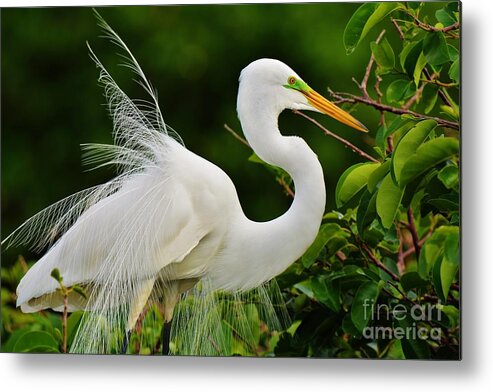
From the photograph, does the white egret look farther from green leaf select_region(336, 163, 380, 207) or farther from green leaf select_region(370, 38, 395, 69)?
green leaf select_region(370, 38, 395, 69)

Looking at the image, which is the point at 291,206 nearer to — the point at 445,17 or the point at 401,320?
the point at 401,320

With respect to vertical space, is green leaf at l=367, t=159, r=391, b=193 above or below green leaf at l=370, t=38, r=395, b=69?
below

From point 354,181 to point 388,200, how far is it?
5.0 inches

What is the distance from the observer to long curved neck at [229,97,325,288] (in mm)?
2340

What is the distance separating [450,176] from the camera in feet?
7.52

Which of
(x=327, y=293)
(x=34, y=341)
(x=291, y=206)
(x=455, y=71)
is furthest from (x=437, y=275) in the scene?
(x=34, y=341)

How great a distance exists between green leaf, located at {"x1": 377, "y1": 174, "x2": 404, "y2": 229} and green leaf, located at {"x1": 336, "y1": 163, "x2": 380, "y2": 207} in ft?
0.29

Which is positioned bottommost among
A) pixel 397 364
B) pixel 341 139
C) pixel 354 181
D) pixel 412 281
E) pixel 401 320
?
pixel 397 364

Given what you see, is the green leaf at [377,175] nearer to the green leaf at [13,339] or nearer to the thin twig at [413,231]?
the thin twig at [413,231]

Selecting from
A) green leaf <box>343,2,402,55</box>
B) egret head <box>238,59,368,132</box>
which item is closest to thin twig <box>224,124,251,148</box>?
egret head <box>238,59,368,132</box>

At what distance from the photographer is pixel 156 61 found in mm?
2516

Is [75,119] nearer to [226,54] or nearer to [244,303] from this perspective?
[226,54]

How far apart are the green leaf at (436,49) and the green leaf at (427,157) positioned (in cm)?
22

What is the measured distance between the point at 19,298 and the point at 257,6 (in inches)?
40.6
